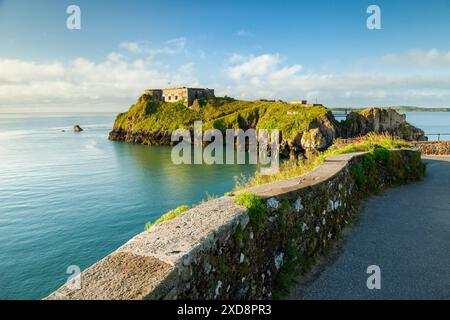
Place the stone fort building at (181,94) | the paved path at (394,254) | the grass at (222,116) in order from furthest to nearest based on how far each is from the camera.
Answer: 1. the stone fort building at (181,94)
2. the grass at (222,116)
3. the paved path at (394,254)

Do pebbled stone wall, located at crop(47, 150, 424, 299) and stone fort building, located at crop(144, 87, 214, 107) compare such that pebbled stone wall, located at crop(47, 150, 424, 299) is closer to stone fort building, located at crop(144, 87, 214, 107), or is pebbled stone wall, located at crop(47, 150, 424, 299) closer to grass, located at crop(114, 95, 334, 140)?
grass, located at crop(114, 95, 334, 140)

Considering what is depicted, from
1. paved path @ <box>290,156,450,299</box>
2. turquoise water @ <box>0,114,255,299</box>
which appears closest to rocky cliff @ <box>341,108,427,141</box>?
turquoise water @ <box>0,114,255,299</box>

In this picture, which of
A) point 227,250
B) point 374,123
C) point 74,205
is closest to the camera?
point 227,250

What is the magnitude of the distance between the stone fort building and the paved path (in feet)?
409

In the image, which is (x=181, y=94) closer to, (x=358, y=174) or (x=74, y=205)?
(x=74, y=205)

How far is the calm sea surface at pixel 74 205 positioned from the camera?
66.1 ft

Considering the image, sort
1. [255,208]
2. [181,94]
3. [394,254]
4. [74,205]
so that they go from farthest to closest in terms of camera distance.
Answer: [181,94]
[74,205]
[394,254]
[255,208]

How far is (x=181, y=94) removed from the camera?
5413 inches

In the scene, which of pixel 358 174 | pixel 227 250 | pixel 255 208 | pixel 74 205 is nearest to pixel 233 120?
pixel 74 205

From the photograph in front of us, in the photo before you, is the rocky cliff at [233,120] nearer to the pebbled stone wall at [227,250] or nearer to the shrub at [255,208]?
the pebbled stone wall at [227,250]

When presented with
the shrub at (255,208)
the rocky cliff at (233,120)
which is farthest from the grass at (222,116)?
the shrub at (255,208)

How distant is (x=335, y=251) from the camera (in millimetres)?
7445

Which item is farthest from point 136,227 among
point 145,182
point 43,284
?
point 145,182

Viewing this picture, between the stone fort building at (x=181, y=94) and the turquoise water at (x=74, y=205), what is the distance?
249 ft
